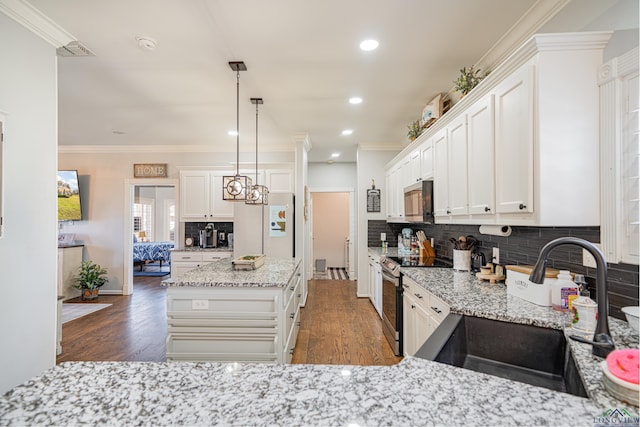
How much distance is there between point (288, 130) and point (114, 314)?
12.0 ft

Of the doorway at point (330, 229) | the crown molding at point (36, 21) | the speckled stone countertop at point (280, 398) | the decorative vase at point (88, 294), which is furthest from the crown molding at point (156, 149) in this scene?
the speckled stone countertop at point (280, 398)

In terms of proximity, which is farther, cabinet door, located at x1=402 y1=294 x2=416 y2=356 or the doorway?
the doorway

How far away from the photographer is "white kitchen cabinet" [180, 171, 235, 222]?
226 inches

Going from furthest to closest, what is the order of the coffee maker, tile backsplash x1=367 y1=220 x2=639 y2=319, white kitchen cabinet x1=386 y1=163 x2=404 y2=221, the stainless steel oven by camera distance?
1. the coffee maker
2. white kitchen cabinet x1=386 y1=163 x2=404 y2=221
3. the stainless steel oven
4. tile backsplash x1=367 y1=220 x2=639 y2=319

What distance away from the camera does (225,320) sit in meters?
2.42

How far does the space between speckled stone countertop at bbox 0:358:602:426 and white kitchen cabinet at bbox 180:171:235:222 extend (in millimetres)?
4919

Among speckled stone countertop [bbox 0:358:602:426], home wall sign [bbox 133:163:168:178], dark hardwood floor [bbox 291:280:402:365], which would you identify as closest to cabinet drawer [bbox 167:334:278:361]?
dark hardwood floor [bbox 291:280:402:365]

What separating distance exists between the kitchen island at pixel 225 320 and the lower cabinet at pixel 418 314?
3.50 ft

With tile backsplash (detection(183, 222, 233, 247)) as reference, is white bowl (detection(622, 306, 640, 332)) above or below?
below

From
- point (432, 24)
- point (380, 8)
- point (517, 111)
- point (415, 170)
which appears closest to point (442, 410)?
point (517, 111)

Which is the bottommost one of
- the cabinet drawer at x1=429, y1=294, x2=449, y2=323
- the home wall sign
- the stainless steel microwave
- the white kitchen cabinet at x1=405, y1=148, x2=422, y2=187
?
the cabinet drawer at x1=429, y1=294, x2=449, y2=323

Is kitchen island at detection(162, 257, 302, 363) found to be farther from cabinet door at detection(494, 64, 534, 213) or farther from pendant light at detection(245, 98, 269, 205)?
cabinet door at detection(494, 64, 534, 213)

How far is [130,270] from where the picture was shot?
5.82 metres

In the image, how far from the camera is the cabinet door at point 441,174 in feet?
9.21
